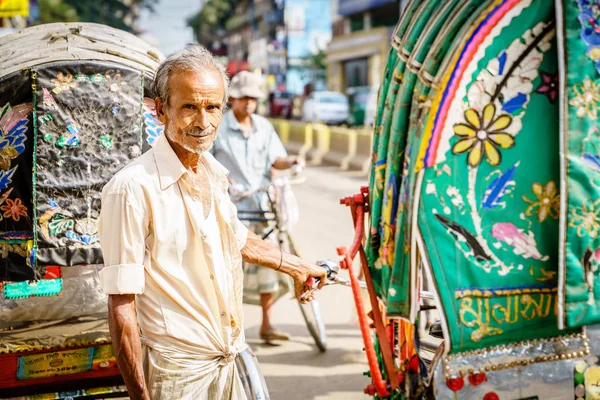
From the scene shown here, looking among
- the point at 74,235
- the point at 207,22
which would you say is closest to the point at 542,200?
the point at 74,235

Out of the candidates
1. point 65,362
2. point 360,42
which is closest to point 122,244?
point 65,362

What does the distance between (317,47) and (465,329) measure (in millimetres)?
63455

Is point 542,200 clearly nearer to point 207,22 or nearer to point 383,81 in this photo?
point 383,81

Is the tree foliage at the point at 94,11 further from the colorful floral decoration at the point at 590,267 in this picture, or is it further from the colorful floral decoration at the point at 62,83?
the colorful floral decoration at the point at 590,267

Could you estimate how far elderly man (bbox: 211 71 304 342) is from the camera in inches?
232

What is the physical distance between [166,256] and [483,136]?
1.05 m

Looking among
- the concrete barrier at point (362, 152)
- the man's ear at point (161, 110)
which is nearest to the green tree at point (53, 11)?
the concrete barrier at point (362, 152)

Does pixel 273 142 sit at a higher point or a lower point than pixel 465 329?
higher

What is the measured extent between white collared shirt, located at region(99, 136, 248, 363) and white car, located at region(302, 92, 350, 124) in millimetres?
32095

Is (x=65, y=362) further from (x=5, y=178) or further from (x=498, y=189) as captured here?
(x=498, y=189)

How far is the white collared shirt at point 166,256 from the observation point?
228 cm

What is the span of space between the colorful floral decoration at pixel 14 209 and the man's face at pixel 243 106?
2725 millimetres

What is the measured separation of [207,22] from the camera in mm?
97625

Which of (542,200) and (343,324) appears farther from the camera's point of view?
(343,324)
